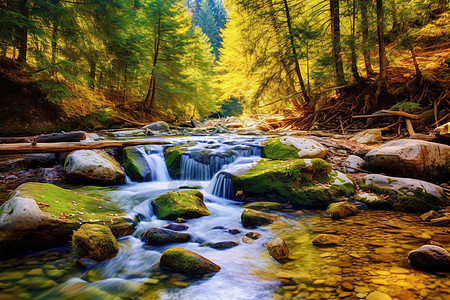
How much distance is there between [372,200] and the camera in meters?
4.34

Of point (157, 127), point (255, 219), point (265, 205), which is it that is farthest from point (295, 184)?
point (157, 127)

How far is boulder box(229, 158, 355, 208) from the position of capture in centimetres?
459

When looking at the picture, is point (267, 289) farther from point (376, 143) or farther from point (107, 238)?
point (376, 143)

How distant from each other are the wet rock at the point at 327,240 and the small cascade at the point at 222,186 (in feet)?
8.11

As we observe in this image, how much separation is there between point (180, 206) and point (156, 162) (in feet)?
10.6

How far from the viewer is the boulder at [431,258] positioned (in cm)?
222

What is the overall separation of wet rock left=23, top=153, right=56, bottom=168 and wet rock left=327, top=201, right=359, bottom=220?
→ 7.46 m

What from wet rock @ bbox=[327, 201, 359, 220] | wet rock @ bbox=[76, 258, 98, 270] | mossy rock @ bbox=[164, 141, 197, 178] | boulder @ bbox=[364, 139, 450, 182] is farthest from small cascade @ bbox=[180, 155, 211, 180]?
boulder @ bbox=[364, 139, 450, 182]

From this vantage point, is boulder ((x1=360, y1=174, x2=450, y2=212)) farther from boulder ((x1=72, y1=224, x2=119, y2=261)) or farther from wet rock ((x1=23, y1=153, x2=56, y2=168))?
wet rock ((x1=23, y1=153, x2=56, y2=168))

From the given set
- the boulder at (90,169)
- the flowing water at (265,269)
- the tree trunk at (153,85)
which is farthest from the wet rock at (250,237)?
the tree trunk at (153,85)

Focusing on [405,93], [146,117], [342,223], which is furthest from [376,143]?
[146,117]

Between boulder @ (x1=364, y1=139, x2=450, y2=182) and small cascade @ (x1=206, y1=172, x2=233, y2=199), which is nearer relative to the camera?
boulder @ (x1=364, y1=139, x2=450, y2=182)

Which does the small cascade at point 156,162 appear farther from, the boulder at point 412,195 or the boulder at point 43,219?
the boulder at point 412,195

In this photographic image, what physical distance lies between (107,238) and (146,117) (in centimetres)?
1599
